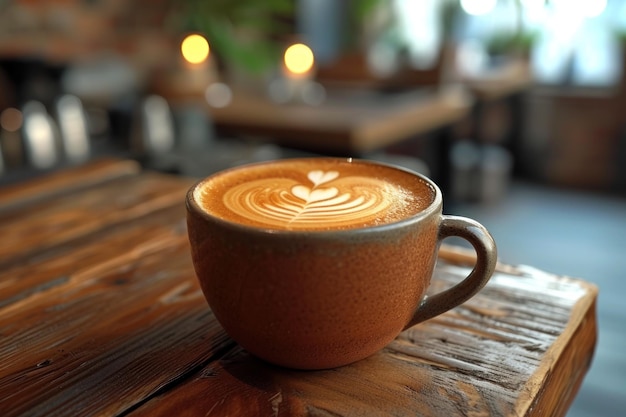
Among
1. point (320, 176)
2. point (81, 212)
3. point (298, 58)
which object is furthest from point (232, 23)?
point (320, 176)

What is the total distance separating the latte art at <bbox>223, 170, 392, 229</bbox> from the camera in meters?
0.49

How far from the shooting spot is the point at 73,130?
2.10 m

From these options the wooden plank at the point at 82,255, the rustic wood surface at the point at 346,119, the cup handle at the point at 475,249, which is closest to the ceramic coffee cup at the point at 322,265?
the cup handle at the point at 475,249

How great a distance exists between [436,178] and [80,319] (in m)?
3.02

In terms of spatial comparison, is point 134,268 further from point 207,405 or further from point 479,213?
point 479,213

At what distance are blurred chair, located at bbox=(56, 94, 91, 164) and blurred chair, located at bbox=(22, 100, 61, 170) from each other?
0.03 metres

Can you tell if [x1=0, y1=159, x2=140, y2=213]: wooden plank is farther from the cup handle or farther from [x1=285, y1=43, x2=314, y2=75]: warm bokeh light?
[x1=285, y1=43, x2=314, y2=75]: warm bokeh light

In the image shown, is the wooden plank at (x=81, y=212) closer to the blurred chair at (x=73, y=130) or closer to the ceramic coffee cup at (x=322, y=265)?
the ceramic coffee cup at (x=322, y=265)

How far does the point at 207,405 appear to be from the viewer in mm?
460

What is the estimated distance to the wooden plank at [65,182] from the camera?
0.98 m

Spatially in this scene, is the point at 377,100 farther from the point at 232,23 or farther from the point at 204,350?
the point at 204,350

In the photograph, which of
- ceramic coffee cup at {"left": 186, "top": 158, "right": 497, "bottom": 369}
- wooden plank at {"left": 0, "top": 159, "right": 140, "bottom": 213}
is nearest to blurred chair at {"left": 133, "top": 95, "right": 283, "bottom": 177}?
wooden plank at {"left": 0, "top": 159, "right": 140, "bottom": 213}

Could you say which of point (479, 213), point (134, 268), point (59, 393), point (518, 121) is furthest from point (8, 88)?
point (518, 121)

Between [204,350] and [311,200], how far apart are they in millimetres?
167
